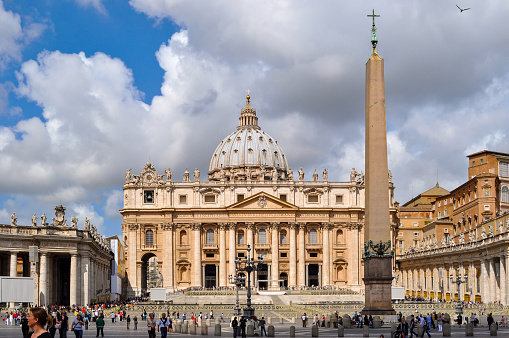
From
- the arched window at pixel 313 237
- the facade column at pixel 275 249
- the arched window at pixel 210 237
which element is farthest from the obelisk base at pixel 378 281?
the arched window at pixel 210 237

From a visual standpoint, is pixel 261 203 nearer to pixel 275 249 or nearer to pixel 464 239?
pixel 275 249

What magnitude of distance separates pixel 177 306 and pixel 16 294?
1399cm

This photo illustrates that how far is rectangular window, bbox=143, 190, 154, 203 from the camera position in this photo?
110 meters

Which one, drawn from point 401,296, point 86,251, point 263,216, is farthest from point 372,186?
point 263,216

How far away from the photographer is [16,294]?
5138cm

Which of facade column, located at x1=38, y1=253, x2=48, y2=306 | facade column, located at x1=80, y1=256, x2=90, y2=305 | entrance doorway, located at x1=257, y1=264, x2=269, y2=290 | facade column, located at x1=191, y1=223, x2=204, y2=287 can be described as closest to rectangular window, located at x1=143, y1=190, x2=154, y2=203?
facade column, located at x1=191, y1=223, x2=204, y2=287

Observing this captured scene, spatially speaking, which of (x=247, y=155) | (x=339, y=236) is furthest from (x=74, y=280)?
(x=247, y=155)

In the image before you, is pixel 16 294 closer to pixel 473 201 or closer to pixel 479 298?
pixel 479 298

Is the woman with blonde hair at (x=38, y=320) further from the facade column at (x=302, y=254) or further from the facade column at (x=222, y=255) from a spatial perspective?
the facade column at (x=302, y=254)

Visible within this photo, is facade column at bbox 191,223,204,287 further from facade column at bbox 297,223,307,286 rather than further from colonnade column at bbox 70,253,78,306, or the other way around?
colonnade column at bbox 70,253,78,306

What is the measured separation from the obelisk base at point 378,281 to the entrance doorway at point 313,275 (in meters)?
77.2

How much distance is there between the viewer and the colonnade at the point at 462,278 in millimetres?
60875

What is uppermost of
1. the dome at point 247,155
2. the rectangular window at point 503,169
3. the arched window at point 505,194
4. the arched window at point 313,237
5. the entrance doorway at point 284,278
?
the dome at point 247,155

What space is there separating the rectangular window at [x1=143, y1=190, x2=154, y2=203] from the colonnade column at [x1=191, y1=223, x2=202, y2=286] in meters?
7.33
